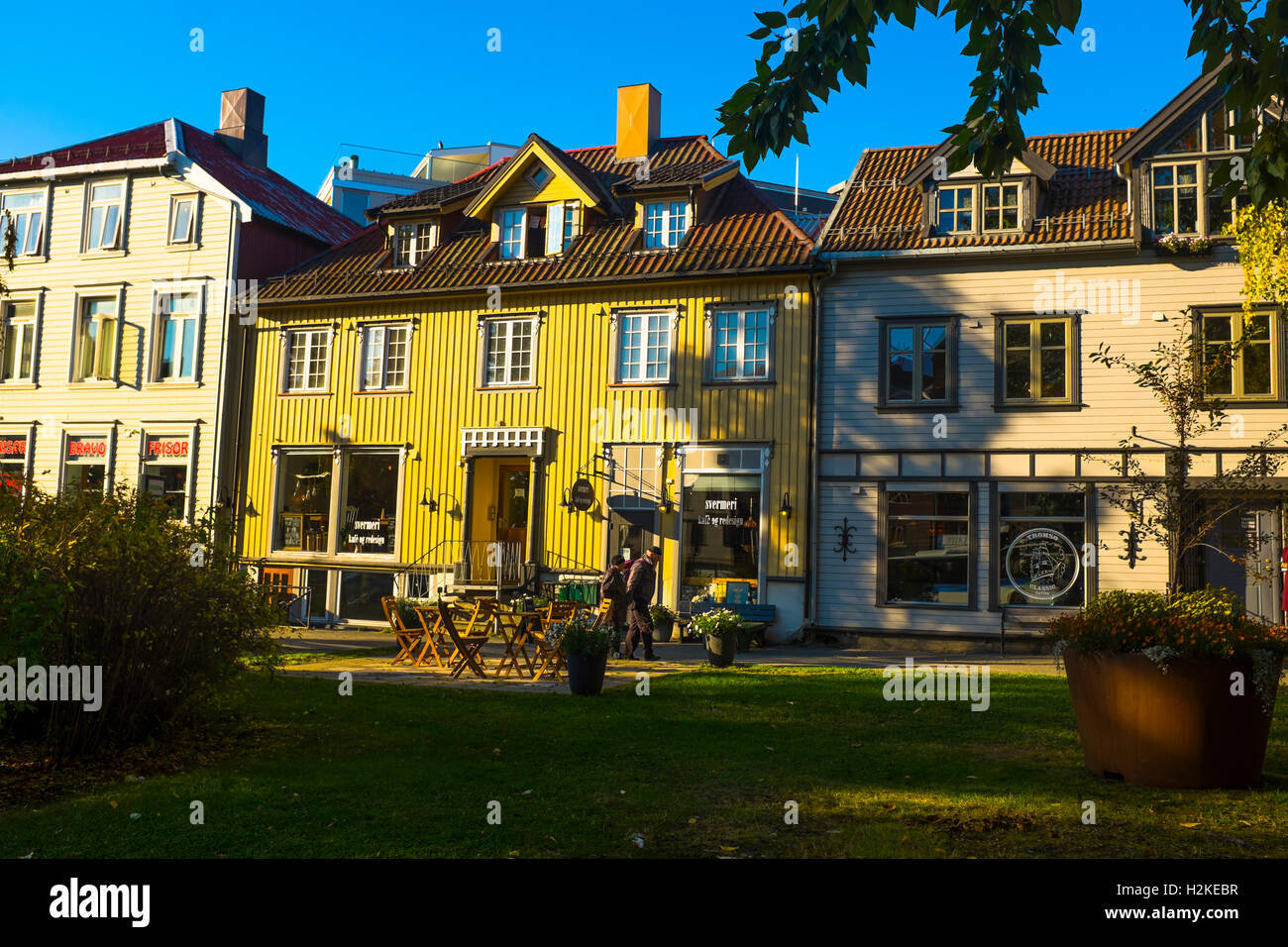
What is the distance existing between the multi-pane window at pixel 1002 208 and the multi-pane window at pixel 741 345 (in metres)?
4.50

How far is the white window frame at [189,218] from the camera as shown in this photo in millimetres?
27344

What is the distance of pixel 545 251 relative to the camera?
2508cm

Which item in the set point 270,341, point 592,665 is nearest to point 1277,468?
point 592,665

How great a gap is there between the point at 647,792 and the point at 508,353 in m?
17.6

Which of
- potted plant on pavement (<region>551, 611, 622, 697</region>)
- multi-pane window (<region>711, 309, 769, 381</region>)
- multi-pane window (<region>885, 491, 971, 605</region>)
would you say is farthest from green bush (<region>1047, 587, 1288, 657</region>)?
multi-pane window (<region>711, 309, 769, 381</region>)

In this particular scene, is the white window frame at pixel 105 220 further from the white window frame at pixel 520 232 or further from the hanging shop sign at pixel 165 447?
the white window frame at pixel 520 232

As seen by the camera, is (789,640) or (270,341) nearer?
(789,640)

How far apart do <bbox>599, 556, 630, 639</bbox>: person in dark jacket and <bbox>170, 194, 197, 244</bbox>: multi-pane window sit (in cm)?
1579

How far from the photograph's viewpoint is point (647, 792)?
25.9ft

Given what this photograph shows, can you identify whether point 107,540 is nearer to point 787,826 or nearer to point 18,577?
point 18,577

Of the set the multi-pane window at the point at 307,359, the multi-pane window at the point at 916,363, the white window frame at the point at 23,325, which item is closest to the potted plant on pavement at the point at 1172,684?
the multi-pane window at the point at 916,363

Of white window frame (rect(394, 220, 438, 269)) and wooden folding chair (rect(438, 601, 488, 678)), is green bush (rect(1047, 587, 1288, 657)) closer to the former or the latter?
wooden folding chair (rect(438, 601, 488, 678))

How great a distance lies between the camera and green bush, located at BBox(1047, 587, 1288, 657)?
7.76 meters
